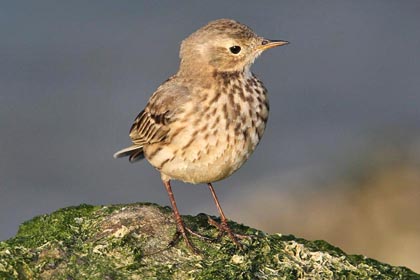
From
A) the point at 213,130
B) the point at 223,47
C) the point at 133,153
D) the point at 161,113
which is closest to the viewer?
the point at 213,130

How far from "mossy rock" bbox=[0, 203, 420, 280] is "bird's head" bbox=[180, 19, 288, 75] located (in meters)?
1.25

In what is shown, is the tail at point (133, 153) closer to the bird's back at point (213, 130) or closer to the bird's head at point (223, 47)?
→ the bird's back at point (213, 130)

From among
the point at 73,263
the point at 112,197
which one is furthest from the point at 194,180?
the point at 112,197

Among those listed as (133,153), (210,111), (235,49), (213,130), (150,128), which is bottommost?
(213,130)

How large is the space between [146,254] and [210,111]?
1545mm

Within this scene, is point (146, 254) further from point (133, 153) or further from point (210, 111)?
point (133, 153)

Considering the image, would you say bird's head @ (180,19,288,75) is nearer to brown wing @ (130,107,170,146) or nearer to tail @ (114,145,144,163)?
brown wing @ (130,107,170,146)

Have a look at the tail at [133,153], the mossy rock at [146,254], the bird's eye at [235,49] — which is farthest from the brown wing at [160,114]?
the mossy rock at [146,254]

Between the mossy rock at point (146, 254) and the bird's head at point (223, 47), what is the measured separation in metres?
1.25

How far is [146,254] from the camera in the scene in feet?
21.1

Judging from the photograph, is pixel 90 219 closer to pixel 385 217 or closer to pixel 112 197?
pixel 385 217

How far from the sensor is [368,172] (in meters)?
12.2

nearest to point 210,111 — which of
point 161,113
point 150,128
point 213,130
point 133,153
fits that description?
point 213,130

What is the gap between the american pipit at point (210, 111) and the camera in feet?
24.6
